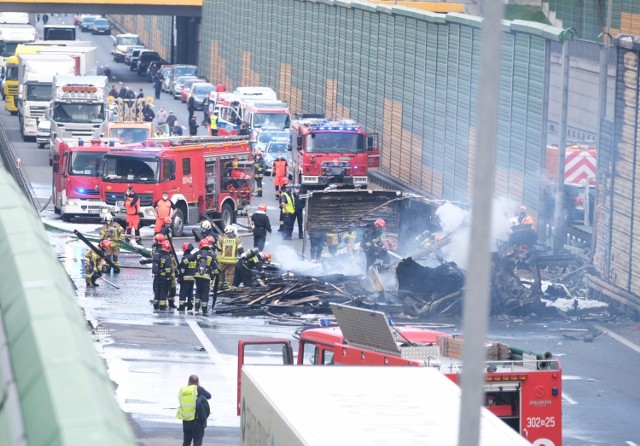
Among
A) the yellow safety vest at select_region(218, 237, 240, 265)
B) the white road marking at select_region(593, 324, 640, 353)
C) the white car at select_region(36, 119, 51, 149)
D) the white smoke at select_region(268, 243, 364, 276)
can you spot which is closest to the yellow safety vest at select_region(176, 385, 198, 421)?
the white road marking at select_region(593, 324, 640, 353)

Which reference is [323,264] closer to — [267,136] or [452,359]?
[452,359]

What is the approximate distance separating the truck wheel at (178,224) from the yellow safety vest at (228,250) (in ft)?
25.7

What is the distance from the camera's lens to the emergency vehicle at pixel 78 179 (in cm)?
4066

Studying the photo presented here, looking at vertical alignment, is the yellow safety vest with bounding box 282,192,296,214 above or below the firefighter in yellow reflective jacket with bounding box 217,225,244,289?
below

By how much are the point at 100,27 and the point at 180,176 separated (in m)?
89.6

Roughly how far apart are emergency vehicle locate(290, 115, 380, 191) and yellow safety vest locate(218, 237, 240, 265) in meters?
16.1

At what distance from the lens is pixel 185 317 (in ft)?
95.1

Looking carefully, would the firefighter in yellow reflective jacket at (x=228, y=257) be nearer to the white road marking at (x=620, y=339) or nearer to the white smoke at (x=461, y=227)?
the white smoke at (x=461, y=227)

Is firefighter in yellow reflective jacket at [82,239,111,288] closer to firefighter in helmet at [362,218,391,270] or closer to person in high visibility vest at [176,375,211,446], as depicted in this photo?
firefighter in helmet at [362,218,391,270]

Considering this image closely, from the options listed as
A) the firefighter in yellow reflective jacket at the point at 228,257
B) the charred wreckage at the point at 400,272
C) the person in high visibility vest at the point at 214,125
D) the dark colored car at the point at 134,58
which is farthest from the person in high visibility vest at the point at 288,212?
the dark colored car at the point at 134,58

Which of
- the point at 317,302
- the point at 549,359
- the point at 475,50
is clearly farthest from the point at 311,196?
the point at 549,359

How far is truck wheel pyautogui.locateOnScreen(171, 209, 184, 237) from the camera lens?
128 ft

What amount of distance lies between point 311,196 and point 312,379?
2138cm

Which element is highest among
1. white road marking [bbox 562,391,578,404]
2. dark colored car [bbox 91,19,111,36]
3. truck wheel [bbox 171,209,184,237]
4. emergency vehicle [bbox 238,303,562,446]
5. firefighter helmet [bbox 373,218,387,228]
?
emergency vehicle [bbox 238,303,562,446]
